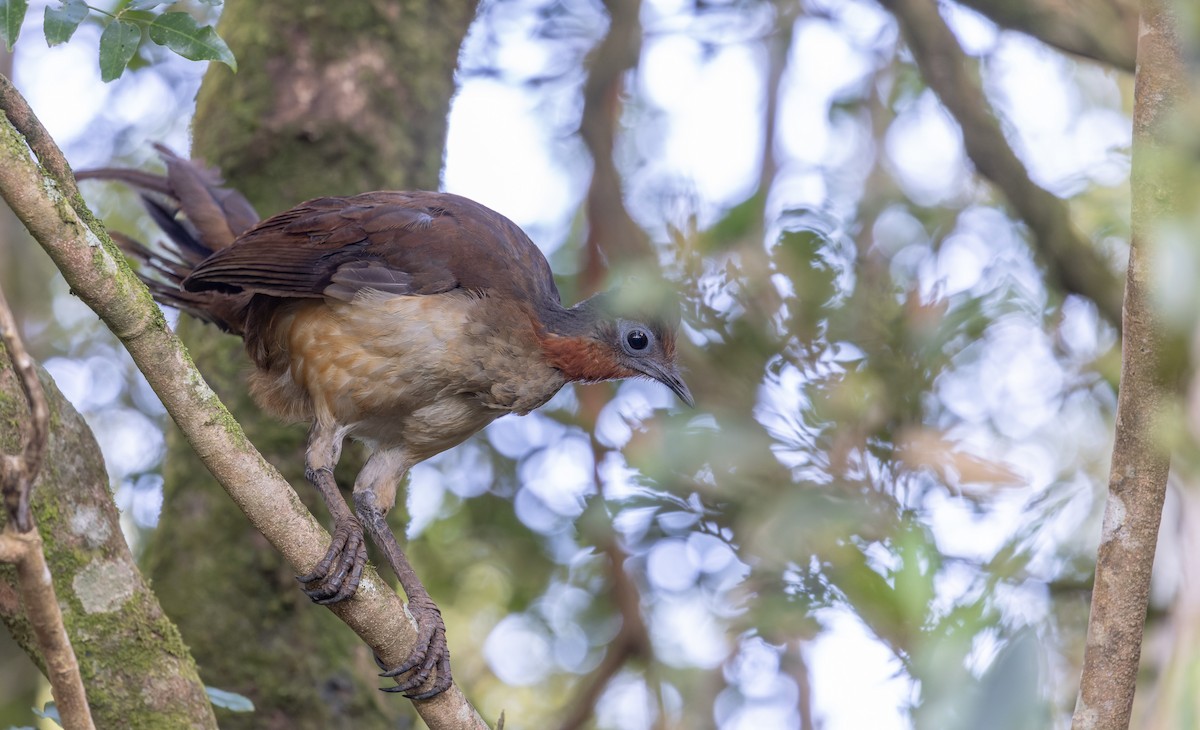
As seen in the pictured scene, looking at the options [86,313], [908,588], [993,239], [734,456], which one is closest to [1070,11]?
[993,239]

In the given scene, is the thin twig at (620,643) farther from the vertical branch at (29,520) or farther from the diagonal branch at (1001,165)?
the vertical branch at (29,520)

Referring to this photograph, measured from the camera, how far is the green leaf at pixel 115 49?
252 cm

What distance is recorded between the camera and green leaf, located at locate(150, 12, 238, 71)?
251 centimetres

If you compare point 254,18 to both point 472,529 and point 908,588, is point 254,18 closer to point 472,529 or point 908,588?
point 472,529

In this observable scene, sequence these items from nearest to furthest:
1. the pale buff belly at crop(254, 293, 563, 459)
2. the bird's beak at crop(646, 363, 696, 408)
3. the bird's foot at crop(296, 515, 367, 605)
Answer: the bird's foot at crop(296, 515, 367, 605) < the pale buff belly at crop(254, 293, 563, 459) < the bird's beak at crop(646, 363, 696, 408)

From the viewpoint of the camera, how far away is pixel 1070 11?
4297 millimetres

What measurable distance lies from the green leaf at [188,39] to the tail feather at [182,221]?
4.95 feet

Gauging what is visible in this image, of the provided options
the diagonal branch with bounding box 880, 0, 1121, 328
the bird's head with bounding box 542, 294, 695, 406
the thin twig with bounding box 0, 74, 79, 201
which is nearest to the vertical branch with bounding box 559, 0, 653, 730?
the bird's head with bounding box 542, 294, 695, 406

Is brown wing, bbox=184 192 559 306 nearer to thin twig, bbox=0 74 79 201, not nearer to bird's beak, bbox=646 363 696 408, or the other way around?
bird's beak, bbox=646 363 696 408

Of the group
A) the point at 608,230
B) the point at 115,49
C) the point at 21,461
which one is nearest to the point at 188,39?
the point at 115,49

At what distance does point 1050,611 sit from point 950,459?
0.97m

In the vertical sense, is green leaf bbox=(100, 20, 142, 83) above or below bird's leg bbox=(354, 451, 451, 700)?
above

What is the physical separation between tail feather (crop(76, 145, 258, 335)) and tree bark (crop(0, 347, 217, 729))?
1.16 metres

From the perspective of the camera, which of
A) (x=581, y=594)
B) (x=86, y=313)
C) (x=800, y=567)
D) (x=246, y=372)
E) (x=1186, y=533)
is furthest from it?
(x=86, y=313)
